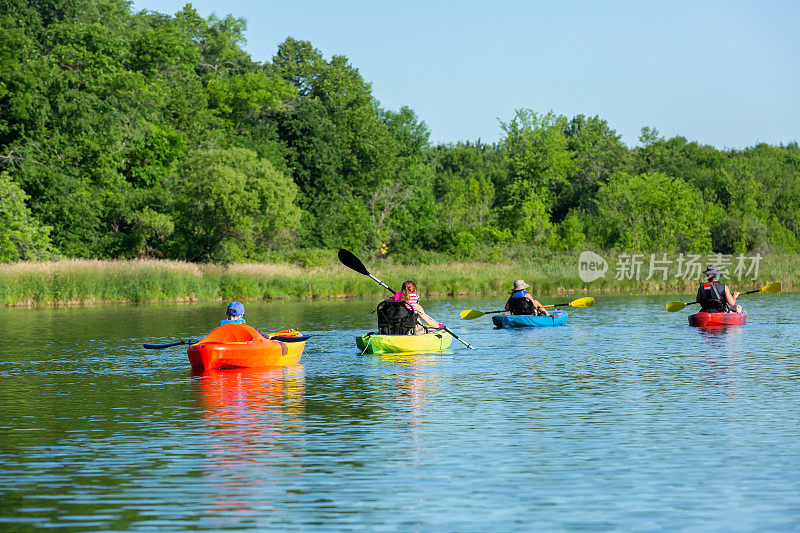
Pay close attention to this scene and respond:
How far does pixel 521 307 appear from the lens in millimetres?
24328

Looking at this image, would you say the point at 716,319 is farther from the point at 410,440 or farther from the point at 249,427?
the point at 249,427

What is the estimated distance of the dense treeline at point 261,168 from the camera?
4691cm

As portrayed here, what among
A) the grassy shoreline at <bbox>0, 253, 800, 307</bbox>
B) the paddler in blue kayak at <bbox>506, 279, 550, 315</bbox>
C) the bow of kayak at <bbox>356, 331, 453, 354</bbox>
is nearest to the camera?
the bow of kayak at <bbox>356, 331, 453, 354</bbox>

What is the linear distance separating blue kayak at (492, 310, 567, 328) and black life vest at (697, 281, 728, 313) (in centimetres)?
339

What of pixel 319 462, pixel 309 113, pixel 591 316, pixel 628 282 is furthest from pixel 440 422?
→ pixel 309 113

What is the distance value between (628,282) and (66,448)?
37342mm

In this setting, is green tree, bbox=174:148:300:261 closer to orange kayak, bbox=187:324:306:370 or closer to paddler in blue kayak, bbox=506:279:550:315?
paddler in blue kayak, bbox=506:279:550:315

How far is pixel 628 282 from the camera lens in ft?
147

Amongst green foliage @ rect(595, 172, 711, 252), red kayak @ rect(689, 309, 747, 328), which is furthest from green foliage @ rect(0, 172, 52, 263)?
green foliage @ rect(595, 172, 711, 252)

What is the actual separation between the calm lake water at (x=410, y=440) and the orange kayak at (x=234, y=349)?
0.27m

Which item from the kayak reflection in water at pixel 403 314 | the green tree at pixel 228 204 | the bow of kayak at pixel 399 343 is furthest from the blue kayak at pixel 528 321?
the green tree at pixel 228 204

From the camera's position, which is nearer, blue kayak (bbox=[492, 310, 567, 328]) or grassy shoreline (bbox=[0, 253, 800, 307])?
blue kayak (bbox=[492, 310, 567, 328])

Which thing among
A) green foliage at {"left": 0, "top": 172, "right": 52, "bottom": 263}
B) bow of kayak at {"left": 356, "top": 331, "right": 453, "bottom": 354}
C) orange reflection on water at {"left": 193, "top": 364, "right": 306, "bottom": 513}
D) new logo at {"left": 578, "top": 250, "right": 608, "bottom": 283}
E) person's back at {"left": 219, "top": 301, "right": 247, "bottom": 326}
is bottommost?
orange reflection on water at {"left": 193, "top": 364, "right": 306, "bottom": 513}

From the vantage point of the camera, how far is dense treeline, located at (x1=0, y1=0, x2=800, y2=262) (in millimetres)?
46906
